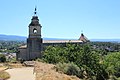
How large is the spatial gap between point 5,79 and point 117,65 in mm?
27461

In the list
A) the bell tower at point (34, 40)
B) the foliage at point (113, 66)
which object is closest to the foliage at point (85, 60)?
the foliage at point (113, 66)

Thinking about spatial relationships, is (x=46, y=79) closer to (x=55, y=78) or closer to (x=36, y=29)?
(x=55, y=78)

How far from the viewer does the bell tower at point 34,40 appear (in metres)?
58.4

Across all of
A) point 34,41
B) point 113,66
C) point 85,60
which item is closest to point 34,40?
point 34,41

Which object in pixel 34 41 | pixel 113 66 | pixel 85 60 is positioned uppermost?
pixel 34 41

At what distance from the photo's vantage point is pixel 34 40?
59281mm

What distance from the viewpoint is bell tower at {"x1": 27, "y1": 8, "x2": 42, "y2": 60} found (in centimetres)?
5842

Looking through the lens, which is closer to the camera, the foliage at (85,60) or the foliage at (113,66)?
the foliage at (85,60)

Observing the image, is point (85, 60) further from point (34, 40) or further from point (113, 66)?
point (34, 40)

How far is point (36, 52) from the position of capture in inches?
2345

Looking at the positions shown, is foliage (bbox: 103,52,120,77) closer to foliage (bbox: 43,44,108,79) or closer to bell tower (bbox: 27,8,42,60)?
foliage (bbox: 43,44,108,79)

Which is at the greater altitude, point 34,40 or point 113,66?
point 34,40

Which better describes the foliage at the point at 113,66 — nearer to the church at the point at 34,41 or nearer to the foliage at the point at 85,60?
the foliage at the point at 85,60

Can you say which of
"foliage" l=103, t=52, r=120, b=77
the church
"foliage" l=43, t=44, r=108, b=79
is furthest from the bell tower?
"foliage" l=43, t=44, r=108, b=79
